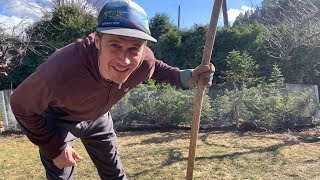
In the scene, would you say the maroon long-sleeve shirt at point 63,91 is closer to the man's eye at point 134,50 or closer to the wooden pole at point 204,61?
the man's eye at point 134,50

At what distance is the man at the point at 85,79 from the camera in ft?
6.06

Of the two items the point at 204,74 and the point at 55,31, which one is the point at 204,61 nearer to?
the point at 204,74

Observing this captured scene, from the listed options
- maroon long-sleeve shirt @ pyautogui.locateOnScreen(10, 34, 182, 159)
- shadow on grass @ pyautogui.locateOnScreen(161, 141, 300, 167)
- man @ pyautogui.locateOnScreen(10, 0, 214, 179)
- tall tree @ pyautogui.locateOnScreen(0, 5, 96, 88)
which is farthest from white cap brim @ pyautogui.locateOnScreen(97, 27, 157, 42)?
tall tree @ pyautogui.locateOnScreen(0, 5, 96, 88)

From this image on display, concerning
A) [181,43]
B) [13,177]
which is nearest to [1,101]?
[13,177]

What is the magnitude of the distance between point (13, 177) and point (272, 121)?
4891 mm

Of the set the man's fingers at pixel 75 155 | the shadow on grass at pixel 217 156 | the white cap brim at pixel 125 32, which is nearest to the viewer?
the white cap brim at pixel 125 32

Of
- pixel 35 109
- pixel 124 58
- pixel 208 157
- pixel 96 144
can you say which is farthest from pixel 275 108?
pixel 35 109

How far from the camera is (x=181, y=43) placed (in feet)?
39.3

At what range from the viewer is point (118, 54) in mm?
1840

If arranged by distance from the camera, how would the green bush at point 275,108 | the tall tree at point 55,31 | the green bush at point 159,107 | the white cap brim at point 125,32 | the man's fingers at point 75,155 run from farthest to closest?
the tall tree at point 55,31, the green bush at point 159,107, the green bush at point 275,108, the man's fingers at point 75,155, the white cap brim at point 125,32

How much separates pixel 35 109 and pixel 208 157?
3.54 meters

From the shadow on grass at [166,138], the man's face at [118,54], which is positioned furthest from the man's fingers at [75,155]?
the shadow on grass at [166,138]

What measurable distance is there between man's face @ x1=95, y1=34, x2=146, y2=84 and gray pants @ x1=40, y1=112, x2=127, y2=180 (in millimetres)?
669

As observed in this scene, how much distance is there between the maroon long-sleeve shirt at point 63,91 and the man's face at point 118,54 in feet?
0.39
